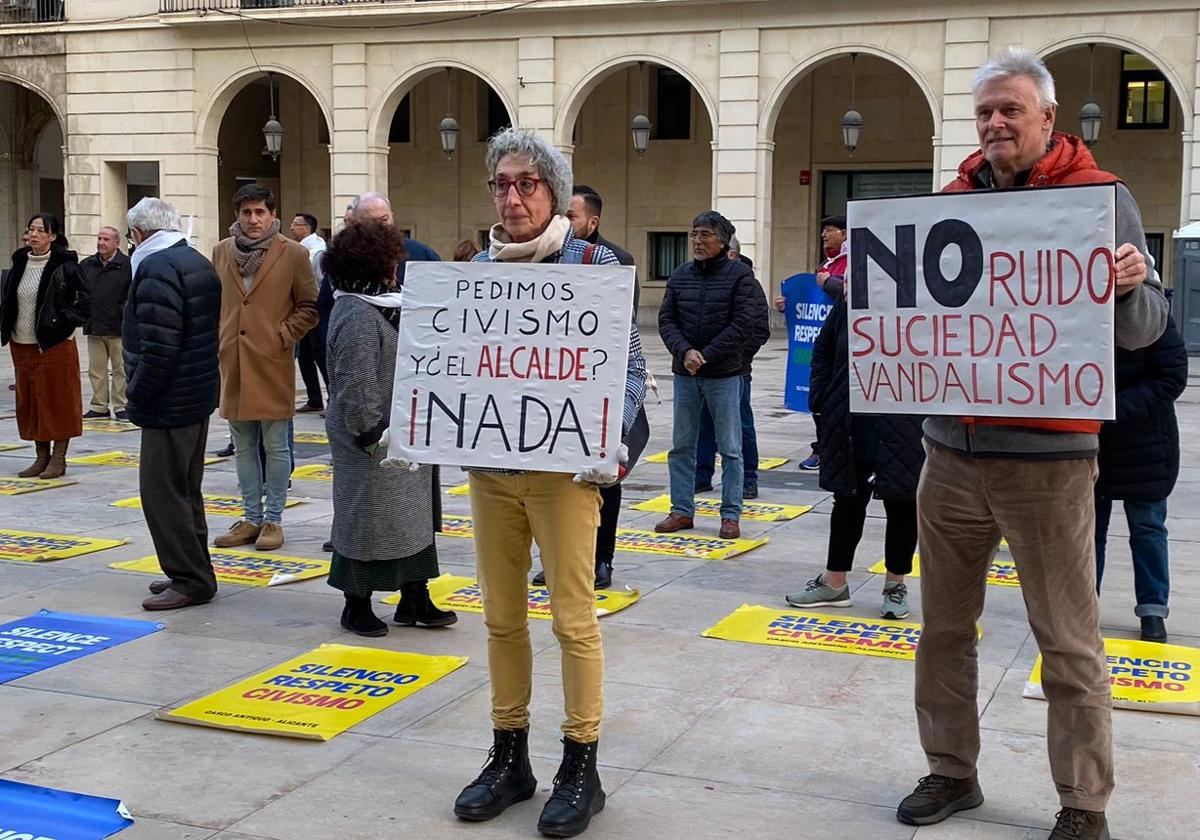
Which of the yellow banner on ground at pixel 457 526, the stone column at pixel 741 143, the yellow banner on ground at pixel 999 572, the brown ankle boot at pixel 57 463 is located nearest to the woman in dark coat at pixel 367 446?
the yellow banner on ground at pixel 457 526

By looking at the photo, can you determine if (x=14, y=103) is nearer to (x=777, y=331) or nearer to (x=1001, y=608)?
(x=777, y=331)

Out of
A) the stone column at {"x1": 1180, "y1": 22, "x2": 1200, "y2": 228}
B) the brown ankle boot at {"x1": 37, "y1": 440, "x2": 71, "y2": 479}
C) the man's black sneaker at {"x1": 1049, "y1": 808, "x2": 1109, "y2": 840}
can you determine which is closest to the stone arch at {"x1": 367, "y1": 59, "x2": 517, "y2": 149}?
the stone column at {"x1": 1180, "y1": 22, "x2": 1200, "y2": 228}

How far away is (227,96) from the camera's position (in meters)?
29.8

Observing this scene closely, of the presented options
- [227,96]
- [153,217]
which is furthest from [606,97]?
[153,217]

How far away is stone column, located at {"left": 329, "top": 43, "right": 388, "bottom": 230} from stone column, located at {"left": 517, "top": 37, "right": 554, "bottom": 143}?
3150mm

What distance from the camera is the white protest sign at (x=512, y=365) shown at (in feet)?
14.0

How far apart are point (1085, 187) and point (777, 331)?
26.8 metres

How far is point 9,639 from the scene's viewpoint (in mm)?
6355

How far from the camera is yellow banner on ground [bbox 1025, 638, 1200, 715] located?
538cm

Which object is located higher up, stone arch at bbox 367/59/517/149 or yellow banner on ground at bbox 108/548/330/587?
stone arch at bbox 367/59/517/149

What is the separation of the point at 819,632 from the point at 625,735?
1.70 metres

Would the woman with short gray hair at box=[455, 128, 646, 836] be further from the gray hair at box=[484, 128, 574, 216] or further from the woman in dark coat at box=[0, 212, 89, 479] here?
the woman in dark coat at box=[0, 212, 89, 479]

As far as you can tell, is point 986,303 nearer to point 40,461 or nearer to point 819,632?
point 819,632

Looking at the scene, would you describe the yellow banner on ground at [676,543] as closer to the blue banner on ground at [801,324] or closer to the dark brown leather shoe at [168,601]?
the dark brown leather shoe at [168,601]
